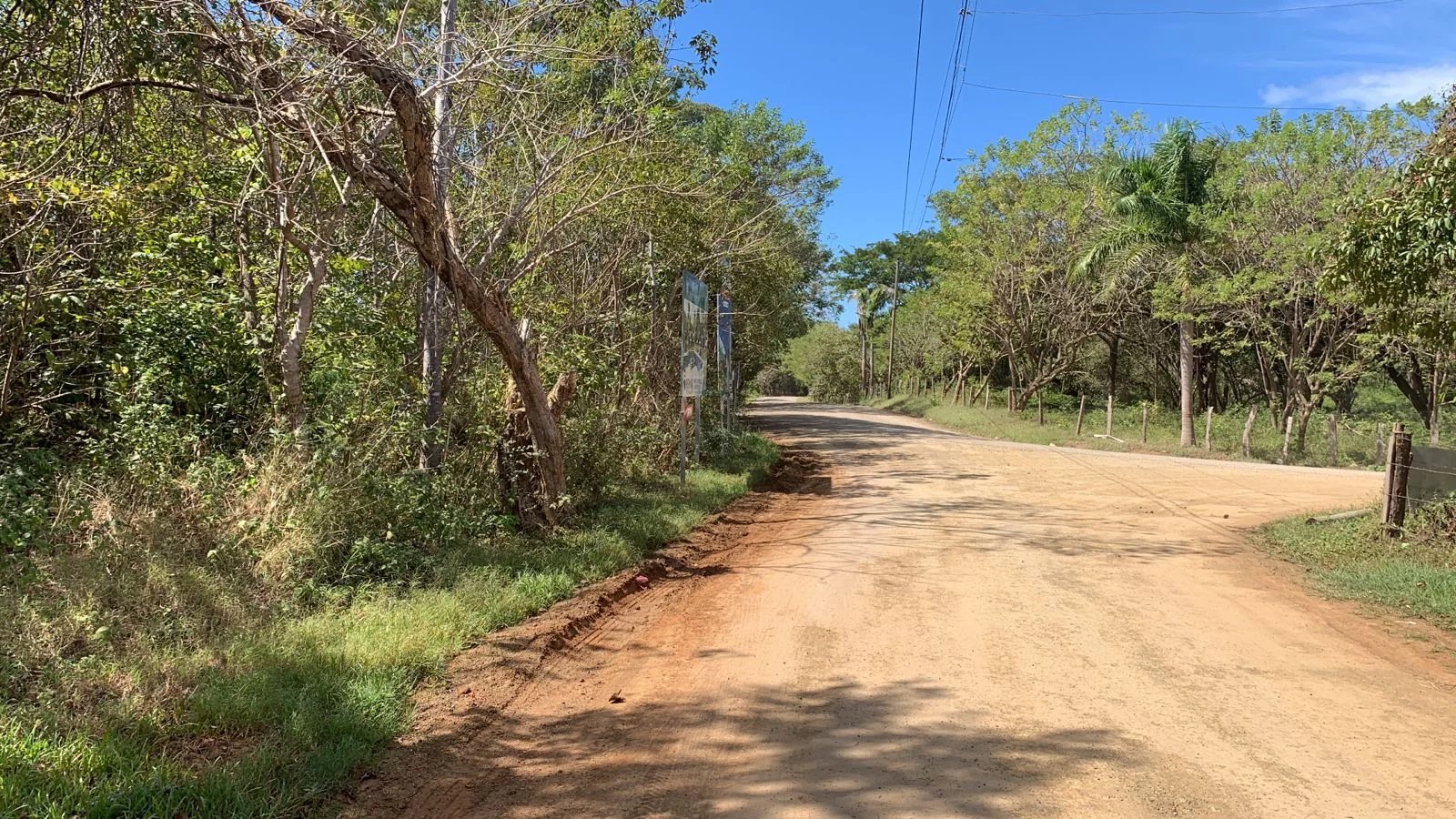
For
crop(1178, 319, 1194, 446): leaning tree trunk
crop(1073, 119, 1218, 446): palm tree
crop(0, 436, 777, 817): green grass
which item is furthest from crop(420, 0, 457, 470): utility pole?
crop(1178, 319, 1194, 446): leaning tree trunk

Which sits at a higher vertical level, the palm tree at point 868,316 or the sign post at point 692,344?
the palm tree at point 868,316

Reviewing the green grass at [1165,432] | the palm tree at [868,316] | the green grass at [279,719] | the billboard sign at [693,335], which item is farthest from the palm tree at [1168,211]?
the palm tree at [868,316]

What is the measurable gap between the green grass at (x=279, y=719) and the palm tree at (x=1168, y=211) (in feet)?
65.6

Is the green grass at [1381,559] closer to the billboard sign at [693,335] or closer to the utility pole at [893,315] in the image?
the billboard sign at [693,335]

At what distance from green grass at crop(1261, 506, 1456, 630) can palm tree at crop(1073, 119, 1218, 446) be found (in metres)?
13.5

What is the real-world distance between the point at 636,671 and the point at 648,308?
29.7 ft

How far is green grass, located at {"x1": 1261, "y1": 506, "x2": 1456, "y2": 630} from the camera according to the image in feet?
21.3

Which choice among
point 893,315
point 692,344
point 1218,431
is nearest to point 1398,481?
point 692,344

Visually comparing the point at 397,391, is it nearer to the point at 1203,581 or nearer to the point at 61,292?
the point at 61,292

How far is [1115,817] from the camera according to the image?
127 inches

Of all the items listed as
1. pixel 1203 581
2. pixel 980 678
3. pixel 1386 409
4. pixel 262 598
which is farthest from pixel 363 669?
pixel 1386 409

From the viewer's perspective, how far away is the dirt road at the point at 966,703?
341cm

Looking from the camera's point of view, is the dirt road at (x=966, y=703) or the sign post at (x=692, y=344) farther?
the sign post at (x=692, y=344)

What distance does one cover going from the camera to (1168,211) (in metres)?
20.9
